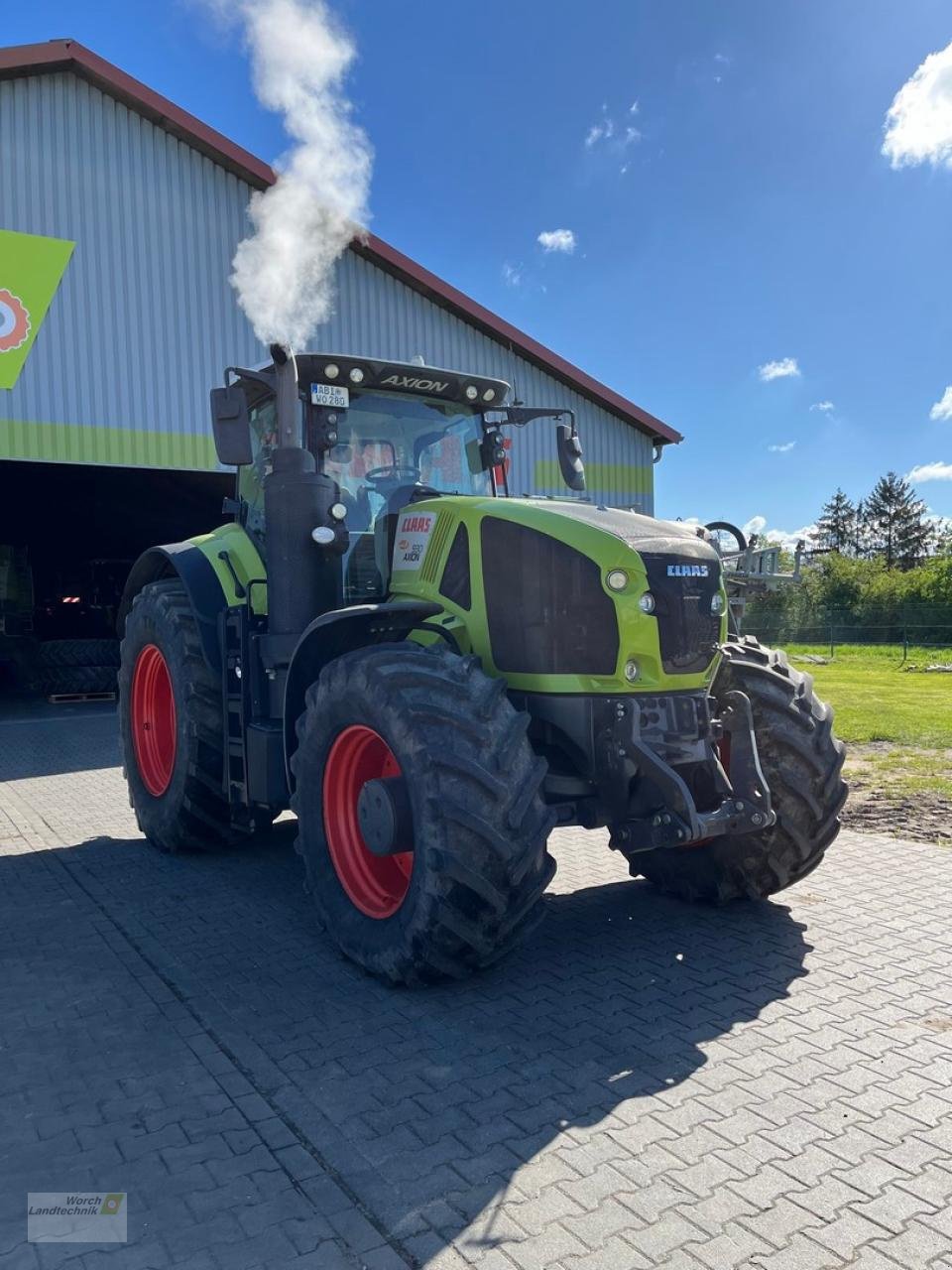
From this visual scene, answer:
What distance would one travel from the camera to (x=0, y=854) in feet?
20.1

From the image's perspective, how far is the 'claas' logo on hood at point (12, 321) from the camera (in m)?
12.1

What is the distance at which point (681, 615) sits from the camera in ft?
13.5

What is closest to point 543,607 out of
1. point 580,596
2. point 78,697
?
point 580,596

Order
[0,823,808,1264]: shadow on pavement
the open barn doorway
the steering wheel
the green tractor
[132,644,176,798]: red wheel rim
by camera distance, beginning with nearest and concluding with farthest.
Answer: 1. [0,823,808,1264]: shadow on pavement
2. the green tractor
3. the steering wheel
4. [132,644,176,798]: red wheel rim
5. the open barn doorway

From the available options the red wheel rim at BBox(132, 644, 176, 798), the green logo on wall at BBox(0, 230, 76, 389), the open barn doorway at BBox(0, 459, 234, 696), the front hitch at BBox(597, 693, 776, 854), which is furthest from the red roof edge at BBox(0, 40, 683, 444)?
the front hitch at BBox(597, 693, 776, 854)

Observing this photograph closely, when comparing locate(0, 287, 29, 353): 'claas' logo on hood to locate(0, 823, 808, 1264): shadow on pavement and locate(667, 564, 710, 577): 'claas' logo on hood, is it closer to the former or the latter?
locate(0, 823, 808, 1264): shadow on pavement

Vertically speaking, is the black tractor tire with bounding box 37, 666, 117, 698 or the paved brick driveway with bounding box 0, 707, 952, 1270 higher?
the black tractor tire with bounding box 37, 666, 117, 698

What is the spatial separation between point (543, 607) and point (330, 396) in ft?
5.93

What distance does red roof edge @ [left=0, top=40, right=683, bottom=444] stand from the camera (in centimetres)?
1213

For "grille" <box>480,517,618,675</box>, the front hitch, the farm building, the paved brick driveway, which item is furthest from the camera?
the farm building

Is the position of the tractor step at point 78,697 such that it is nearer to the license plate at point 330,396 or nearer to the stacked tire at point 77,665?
the stacked tire at point 77,665

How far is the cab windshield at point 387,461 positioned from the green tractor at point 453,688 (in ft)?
0.04

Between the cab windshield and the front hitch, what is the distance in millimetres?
1624

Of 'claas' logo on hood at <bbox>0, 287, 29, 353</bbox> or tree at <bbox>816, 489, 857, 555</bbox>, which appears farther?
tree at <bbox>816, 489, 857, 555</bbox>
